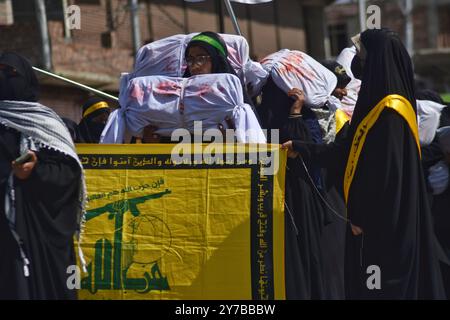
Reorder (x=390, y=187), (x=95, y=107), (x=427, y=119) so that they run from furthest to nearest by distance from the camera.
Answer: (x=95, y=107), (x=427, y=119), (x=390, y=187)

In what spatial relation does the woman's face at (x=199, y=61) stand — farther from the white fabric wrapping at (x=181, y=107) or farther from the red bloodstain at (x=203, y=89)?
the red bloodstain at (x=203, y=89)

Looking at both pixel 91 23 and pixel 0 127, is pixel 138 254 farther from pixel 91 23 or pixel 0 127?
pixel 91 23

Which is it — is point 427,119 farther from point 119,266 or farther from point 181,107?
point 119,266

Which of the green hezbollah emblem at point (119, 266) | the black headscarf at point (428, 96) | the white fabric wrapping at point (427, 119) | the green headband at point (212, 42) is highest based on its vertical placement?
the green headband at point (212, 42)

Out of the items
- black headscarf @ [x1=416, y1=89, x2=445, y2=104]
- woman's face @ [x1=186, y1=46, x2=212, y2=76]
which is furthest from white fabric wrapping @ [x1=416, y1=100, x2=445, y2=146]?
woman's face @ [x1=186, y1=46, x2=212, y2=76]

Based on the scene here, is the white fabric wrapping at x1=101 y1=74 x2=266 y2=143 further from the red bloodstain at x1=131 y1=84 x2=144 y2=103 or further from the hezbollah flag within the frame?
the hezbollah flag

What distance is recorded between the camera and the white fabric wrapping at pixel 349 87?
6.81m

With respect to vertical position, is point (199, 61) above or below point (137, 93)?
above

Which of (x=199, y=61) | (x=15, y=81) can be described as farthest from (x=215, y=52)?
(x=15, y=81)

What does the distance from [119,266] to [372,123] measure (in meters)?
1.57

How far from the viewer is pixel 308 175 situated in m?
5.75

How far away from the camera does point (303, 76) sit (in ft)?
20.3

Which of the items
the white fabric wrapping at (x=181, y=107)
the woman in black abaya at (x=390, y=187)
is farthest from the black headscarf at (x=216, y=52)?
the woman in black abaya at (x=390, y=187)
